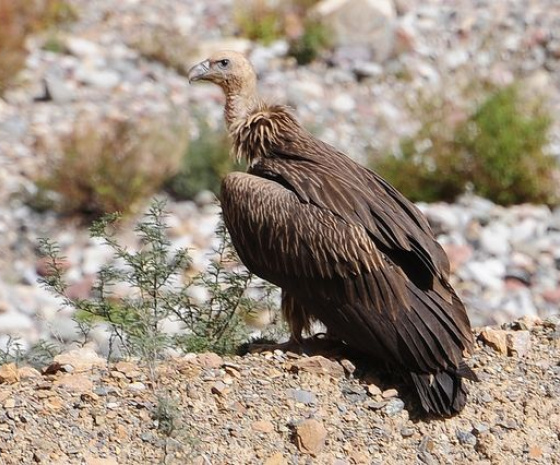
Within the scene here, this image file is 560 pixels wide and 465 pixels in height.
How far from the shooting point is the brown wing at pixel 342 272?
6.73 m

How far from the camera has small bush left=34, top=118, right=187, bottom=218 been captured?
548 inches

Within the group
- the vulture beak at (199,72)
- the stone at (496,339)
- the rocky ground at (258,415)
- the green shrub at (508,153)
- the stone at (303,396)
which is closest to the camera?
the rocky ground at (258,415)

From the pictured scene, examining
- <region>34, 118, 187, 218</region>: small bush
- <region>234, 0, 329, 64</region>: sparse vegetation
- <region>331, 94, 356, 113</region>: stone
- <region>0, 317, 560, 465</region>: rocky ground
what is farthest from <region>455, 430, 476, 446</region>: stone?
<region>234, 0, 329, 64</region>: sparse vegetation

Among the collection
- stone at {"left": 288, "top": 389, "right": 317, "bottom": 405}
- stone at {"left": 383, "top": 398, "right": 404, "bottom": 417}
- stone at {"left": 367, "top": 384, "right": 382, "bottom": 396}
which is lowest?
stone at {"left": 288, "top": 389, "right": 317, "bottom": 405}

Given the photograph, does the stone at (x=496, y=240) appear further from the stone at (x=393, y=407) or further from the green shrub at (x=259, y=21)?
the stone at (x=393, y=407)

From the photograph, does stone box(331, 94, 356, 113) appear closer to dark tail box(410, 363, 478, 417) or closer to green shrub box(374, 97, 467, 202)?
green shrub box(374, 97, 467, 202)

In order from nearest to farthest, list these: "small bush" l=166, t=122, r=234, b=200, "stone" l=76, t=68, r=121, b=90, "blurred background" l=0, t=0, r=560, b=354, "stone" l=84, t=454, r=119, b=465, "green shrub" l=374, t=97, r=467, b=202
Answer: "stone" l=84, t=454, r=119, b=465 < "blurred background" l=0, t=0, r=560, b=354 < "small bush" l=166, t=122, r=234, b=200 < "green shrub" l=374, t=97, r=467, b=202 < "stone" l=76, t=68, r=121, b=90

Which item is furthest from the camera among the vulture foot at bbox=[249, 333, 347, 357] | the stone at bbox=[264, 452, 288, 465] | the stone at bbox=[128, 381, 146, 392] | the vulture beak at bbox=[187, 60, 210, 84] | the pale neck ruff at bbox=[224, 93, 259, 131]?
the vulture beak at bbox=[187, 60, 210, 84]

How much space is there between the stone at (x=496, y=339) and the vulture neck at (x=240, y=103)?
1.97 meters

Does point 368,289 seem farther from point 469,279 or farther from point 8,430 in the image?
point 469,279

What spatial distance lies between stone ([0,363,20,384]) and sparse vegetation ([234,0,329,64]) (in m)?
11.5

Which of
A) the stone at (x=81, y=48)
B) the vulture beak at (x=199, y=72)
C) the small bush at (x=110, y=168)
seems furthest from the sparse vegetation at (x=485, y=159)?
the vulture beak at (x=199, y=72)

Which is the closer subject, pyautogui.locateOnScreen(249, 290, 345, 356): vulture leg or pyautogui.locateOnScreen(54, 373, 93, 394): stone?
pyautogui.locateOnScreen(54, 373, 93, 394): stone

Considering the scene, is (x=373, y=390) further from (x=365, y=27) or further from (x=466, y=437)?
(x=365, y=27)
